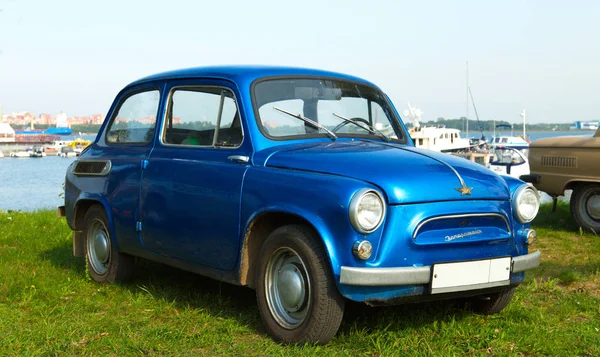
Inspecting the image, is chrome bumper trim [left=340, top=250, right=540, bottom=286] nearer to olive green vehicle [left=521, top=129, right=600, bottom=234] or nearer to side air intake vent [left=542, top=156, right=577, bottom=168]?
olive green vehicle [left=521, top=129, right=600, bottom=234]

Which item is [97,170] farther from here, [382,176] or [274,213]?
[382,176]

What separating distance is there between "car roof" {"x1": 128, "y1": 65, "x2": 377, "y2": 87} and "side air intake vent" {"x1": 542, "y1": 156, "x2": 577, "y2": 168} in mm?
4548

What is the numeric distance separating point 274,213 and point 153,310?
1466mm

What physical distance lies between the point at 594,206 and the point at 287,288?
20.8 feet

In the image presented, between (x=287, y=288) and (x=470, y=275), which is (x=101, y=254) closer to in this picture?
(x=287, y=288)

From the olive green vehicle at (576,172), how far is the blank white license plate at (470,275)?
5.29m

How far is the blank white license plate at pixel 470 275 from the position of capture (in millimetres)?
4480

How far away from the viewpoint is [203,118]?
18.9 ft

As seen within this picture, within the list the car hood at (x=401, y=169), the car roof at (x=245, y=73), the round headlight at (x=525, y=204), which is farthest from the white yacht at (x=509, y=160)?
the car roof at (x=245, y=73)

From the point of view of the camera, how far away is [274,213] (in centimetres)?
494

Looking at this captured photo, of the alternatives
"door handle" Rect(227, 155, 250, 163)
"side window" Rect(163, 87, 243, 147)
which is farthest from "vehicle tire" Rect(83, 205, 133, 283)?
"door handle" Rect(227, 155, 250, 163)

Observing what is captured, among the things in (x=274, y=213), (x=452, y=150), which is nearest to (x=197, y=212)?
(x=274, y=213)

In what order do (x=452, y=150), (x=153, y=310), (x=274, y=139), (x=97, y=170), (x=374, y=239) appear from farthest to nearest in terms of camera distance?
(x=452, y=150), (x=97, y=170), (x=153, y=310), (x=274, y=139), (x=374, y=239)

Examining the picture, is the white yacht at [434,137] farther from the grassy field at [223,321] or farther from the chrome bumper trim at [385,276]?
the chrome bumper trim at [385,276]
